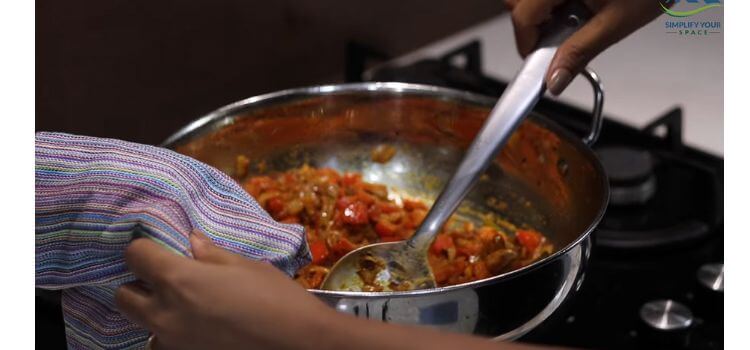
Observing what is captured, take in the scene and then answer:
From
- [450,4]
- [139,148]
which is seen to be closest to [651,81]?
[450,4]

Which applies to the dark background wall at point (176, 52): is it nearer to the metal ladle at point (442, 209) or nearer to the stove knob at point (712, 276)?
the metal ladle at point (442, 209)

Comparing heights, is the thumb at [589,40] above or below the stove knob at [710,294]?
above

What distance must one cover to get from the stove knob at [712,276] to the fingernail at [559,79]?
1.06 feet

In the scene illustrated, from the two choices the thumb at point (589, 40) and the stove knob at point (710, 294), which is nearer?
the thumb at point (589, 40)

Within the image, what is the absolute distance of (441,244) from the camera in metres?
0.99

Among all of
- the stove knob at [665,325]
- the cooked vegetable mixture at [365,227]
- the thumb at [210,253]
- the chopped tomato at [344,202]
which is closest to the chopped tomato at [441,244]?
the cooked vegetable mixture at [365,227]

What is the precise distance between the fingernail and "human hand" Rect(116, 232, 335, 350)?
1.42 ft

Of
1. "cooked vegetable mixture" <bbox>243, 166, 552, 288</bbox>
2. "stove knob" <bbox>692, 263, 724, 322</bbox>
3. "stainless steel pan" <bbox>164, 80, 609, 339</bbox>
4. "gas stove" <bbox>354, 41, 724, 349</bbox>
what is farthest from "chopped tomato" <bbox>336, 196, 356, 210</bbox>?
"stove knob" <bbox>692, 263, 724, 322</bbox>

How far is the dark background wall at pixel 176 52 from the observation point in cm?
112

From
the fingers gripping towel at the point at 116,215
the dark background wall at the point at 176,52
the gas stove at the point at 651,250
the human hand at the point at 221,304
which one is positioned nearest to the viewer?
the human hand at the point at 221,304

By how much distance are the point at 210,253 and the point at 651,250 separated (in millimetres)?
693

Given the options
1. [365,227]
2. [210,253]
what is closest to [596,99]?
[365,227]

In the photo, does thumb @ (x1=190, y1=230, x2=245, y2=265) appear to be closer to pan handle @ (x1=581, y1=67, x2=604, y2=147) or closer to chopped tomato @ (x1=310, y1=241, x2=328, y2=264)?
chopped tomato @ (x1=310, y1=241, x2=328, y2=264)

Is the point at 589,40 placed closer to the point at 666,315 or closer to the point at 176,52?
the point at 666,315
